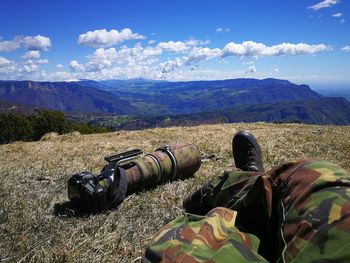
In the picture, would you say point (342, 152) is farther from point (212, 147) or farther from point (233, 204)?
point (233, 204)

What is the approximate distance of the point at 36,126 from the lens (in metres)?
63.9

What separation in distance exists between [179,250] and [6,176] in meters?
5.86

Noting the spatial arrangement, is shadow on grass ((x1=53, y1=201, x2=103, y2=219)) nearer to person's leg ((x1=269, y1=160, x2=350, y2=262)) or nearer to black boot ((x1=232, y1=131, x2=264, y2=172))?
black boot ((x1=232, y1=131, x2=264, y2=172))

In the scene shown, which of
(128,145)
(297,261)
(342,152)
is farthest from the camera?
(128,145)

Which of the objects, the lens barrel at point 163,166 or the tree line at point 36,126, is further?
the tree line at point 36,126

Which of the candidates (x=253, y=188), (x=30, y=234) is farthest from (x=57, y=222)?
(x=253, y=188)

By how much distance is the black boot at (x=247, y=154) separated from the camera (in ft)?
19.5

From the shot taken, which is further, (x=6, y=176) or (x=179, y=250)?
(x=6, y=176)

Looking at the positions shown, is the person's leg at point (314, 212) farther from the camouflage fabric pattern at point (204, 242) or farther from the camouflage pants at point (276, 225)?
the camouflage fabric pattern at point (204, 242)

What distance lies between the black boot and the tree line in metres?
53.4

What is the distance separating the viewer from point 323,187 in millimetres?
2945

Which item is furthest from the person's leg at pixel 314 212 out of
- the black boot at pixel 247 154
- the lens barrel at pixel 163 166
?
the lens barrel at pixel 163 166

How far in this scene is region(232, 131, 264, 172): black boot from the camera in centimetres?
595

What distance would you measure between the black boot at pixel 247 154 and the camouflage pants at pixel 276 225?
211 centimetres
